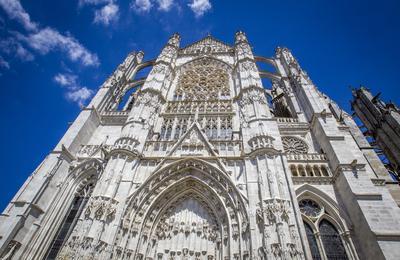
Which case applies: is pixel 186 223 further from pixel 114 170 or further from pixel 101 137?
pixel 101 137

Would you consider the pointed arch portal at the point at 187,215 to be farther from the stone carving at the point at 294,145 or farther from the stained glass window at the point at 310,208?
the stone carving at the point at 294,145

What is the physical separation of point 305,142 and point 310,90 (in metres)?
4.08

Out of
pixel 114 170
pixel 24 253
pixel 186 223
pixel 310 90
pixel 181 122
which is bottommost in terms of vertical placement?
pixel 24 253

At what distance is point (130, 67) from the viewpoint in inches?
889

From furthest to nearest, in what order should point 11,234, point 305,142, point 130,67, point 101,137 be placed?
point 130,67 → point 101,137 → point 305,142 → point 11,234

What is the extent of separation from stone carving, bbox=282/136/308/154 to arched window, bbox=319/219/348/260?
14.6 feet

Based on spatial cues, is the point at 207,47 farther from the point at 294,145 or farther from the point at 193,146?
the point at 193,146

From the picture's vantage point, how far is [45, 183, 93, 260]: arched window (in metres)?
10.6

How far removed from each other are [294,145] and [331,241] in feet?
19.4

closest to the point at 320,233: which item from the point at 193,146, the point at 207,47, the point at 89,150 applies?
the point at 193,146

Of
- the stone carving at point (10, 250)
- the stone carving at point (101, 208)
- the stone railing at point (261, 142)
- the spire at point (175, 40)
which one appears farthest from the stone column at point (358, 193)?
the spire at point (175, 40)

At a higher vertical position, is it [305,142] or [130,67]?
[130,67]

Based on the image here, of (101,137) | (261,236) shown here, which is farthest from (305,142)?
(101,137)

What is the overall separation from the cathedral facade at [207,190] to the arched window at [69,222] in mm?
51
